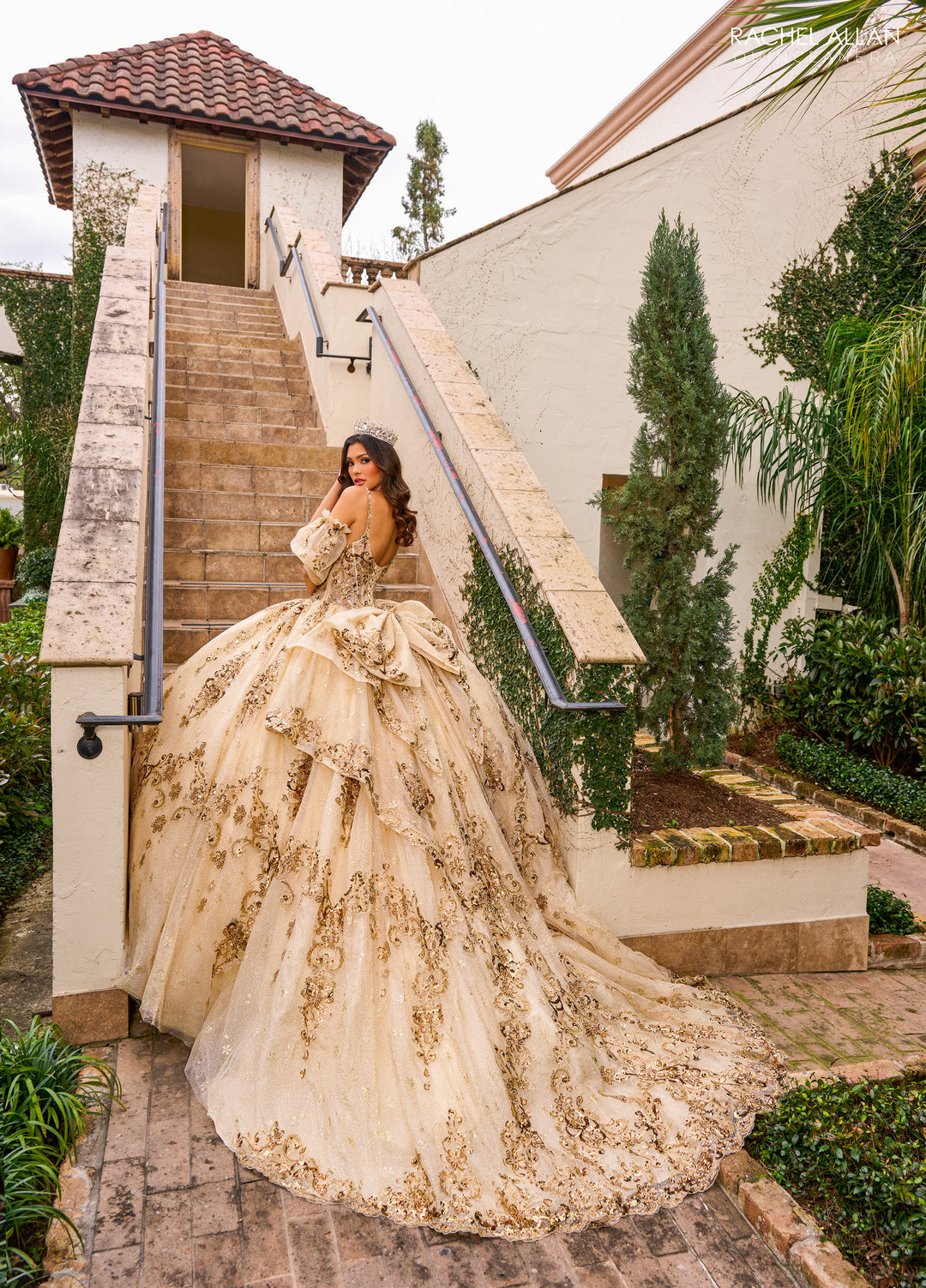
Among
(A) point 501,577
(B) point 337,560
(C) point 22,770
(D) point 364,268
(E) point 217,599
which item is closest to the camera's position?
(B) point 337,560

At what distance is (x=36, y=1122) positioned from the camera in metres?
2.24

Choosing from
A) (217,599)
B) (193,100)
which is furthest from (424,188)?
(217,599)

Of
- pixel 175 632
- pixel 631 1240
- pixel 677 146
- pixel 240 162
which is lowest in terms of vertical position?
pixel 631 1240

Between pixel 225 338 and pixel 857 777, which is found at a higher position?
pixel 225 338

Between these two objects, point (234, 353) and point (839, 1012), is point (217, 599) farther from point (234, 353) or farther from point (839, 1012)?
point (234, 353)

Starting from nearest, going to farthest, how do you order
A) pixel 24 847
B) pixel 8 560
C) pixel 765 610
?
pixel 24 847 < pixel 765 610 < pixel 8 560

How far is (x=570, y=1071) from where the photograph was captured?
8.50ft

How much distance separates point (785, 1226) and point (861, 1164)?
0.32 metres

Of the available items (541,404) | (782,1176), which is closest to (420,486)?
(541,404)

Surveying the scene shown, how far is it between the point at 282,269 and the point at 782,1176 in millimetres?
8738

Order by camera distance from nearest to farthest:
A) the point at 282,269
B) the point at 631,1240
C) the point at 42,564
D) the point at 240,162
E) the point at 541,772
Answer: the point at 631,1240, the point at 541,772, the point at 282,269, the point at 42,564, the point at 240,162

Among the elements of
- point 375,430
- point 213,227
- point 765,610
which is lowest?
point 765,610

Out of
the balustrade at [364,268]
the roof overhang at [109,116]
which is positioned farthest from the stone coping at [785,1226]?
the roof overhang at [109,116]

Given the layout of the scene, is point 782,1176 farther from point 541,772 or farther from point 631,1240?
point 541,772
